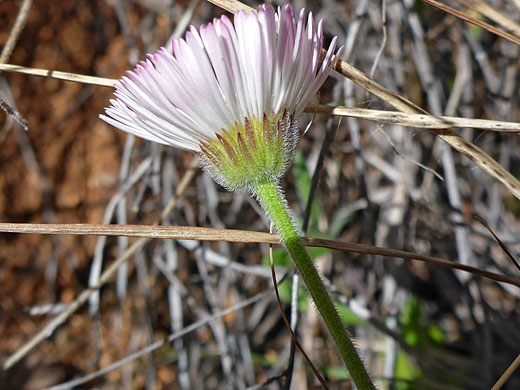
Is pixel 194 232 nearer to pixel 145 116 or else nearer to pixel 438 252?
pixel 145 116

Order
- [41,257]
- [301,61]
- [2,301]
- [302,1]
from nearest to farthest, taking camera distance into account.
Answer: [301,61]
[302,1]
[2,301]
[41,257]

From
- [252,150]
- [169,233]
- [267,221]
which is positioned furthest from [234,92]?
[267,221]

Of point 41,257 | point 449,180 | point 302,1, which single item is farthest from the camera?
point 41,257

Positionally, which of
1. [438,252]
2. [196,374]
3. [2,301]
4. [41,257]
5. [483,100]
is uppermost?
[483,100]

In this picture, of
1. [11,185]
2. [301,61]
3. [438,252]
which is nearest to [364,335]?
[438,252]

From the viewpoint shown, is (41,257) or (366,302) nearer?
(366,302)

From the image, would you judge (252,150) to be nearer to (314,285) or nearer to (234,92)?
(234,92)

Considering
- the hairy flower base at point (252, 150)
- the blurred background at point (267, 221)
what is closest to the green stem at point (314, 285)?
the hairy flower base at point (252, 150)

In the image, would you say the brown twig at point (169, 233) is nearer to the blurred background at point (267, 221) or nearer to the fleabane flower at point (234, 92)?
the fleabane flower at point (234, 92)
